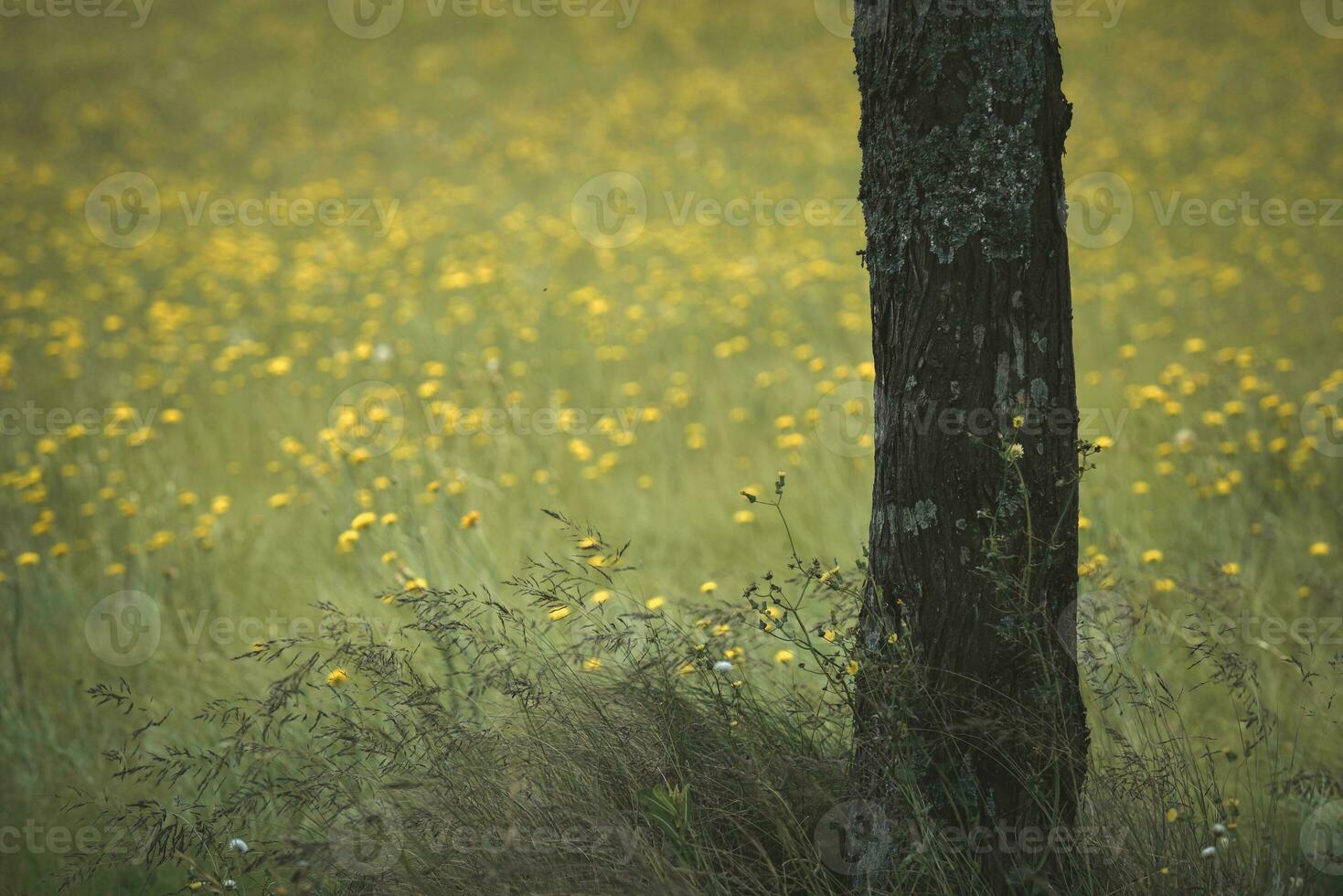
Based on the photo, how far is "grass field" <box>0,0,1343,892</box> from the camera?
4.27 m

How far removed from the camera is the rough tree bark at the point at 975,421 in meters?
2.15

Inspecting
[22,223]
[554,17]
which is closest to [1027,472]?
[22,223]

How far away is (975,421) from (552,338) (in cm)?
555

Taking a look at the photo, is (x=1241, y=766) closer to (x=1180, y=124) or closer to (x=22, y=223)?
(x=1180, y=124)

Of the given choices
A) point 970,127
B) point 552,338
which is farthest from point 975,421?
point 552,338

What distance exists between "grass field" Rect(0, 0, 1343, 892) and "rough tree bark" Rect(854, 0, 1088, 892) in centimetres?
66

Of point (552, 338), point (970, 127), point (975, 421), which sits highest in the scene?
point (970, 127)

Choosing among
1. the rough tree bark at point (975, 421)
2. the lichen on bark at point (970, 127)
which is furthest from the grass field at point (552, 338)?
the lichen on bark at point (970, 127)

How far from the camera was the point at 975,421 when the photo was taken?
2180 millimetres

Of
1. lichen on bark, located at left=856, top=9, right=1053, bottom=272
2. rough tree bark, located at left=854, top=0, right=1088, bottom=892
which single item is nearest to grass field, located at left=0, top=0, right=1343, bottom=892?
rough tree bark, located at left=854, top=0, right=1088, bottom=892

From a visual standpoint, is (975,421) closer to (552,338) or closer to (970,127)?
(970,127)

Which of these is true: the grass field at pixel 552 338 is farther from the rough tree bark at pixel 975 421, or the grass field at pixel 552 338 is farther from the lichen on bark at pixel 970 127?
the lichen on bark at pixel 970 127

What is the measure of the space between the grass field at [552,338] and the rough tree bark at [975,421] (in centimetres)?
66

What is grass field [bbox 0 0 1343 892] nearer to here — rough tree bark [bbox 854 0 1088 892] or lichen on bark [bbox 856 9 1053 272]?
rough tree bark [bbox 854 0 1088 892]
